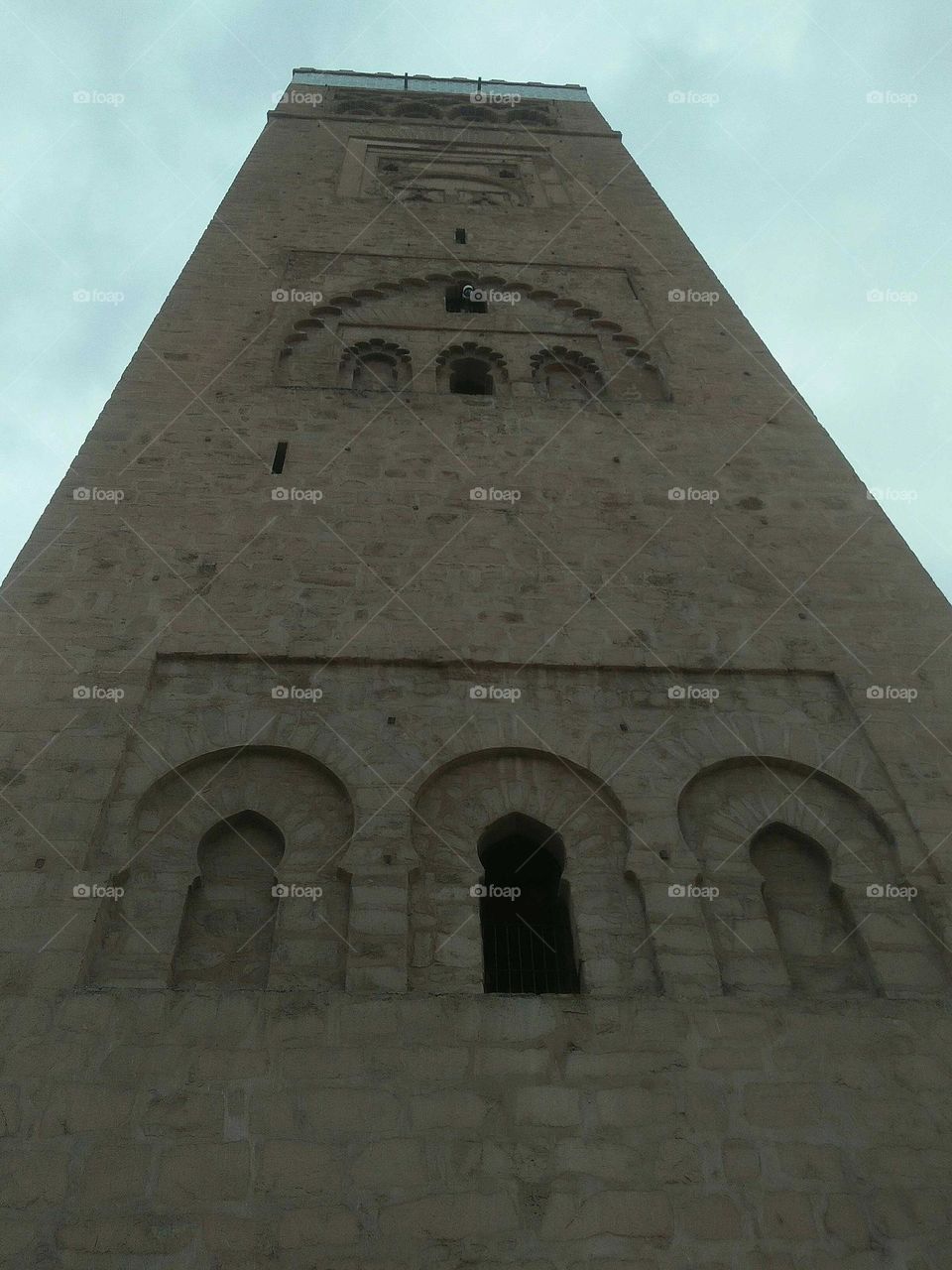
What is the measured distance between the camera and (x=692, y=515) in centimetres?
748

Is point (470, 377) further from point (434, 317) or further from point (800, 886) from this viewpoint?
point (800, 886)

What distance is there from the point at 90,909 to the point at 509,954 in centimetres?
193

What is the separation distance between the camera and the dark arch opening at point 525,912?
491 centimetres

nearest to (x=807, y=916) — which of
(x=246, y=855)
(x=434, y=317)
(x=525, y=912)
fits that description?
(x=525, y=912)

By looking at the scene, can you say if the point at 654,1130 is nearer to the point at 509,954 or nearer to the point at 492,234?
the point at 509,954

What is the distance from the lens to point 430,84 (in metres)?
19.9

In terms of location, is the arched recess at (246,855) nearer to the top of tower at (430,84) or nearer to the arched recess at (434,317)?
the arched recess at (434,317)

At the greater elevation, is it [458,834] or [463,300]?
[463,300]

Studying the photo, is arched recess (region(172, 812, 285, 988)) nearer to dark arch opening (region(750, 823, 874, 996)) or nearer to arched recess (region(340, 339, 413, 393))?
dark arch opening (region(750, 823, 874, 996))

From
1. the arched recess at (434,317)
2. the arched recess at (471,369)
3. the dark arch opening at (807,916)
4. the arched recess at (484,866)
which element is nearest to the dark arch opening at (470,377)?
the arched recess at (471,369)

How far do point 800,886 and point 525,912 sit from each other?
1.35m

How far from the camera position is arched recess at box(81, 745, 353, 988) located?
14.6 ft

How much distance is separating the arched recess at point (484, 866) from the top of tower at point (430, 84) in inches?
685

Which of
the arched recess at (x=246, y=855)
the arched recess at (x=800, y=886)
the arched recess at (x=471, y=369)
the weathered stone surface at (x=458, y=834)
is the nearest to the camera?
the weathered stone surface at (x=458, y=834)
